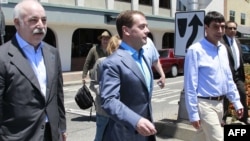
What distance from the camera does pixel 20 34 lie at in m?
3.02

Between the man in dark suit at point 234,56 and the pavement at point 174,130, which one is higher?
the man in dark suit at point 234,56

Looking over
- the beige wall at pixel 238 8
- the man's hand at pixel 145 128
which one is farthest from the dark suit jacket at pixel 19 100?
the beige wall at pixel 238 8

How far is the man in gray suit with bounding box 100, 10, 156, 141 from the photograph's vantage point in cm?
272

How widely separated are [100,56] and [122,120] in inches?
168

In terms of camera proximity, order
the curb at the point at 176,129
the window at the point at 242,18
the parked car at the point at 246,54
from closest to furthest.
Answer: the curb at the point at 176,129, the parked car at the point at 246,54, the window at the point at 242,18

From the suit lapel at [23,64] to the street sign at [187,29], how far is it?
3.75 meters

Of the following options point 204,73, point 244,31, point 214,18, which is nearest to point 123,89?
point 204,73

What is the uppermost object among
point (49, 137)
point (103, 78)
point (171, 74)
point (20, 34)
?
point (20, 34)

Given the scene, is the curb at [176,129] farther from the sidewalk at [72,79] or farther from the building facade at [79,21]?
the building facade at [79,21]

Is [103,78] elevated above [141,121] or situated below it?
above

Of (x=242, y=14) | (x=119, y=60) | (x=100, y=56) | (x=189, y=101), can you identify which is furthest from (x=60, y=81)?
(x=242, y=14)

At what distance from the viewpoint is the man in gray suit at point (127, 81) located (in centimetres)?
272

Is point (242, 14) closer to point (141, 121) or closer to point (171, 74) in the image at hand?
point (171, 74)

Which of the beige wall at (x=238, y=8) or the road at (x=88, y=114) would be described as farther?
the beige wall at (x=238, y=8)
